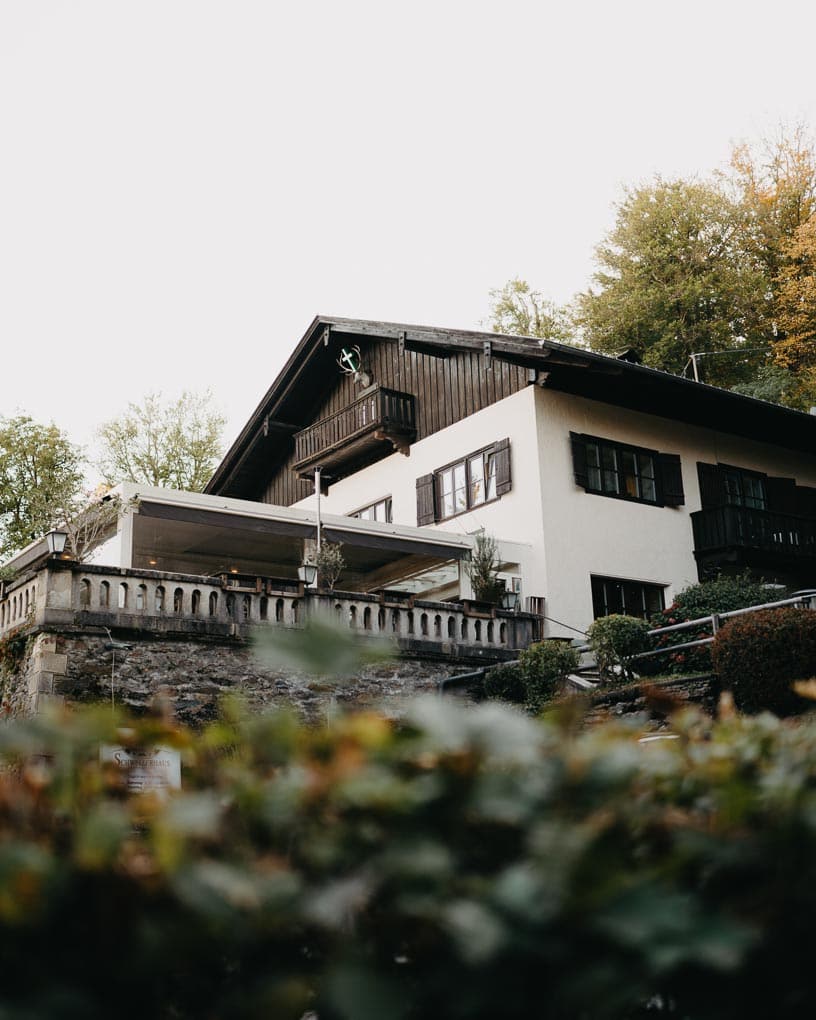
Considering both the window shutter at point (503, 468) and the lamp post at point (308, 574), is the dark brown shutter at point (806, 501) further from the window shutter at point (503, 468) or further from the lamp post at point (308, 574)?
the lamp post at point (308, 574)

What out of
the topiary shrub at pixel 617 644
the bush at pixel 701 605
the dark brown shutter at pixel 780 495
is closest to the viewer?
the topiary shrub at pixel 617 644

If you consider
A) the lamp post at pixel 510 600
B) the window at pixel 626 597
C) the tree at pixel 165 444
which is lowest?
the lamp post at pixel 510 600

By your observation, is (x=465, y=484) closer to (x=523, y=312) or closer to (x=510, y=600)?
(x=510, y=600)

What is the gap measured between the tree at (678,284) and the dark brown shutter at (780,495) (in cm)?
924

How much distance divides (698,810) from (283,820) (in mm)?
797

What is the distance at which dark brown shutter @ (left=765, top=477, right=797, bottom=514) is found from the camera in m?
22.5

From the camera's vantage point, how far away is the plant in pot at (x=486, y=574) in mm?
17547

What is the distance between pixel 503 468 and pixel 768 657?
820 cm

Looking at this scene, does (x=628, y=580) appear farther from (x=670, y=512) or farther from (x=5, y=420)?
(x=5, y=420)

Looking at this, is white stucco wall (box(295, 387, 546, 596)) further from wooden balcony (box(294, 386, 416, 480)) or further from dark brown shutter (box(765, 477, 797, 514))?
dark brown shutter (box(765, 477, 797, 514))

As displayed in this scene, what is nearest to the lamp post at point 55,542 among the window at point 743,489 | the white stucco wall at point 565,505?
the white stucco wall at point 565,505

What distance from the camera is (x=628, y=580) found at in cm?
1956

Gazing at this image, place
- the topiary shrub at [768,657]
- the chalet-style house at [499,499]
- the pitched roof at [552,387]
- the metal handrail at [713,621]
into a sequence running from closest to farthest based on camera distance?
1. the topiary shrub at [768,657]
2. the metal handrail at [713,621]
3. the chalet-style house at [499,499]
4. the pitched roof at [552,387]

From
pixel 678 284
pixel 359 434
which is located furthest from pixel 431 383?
pixel 678 284
